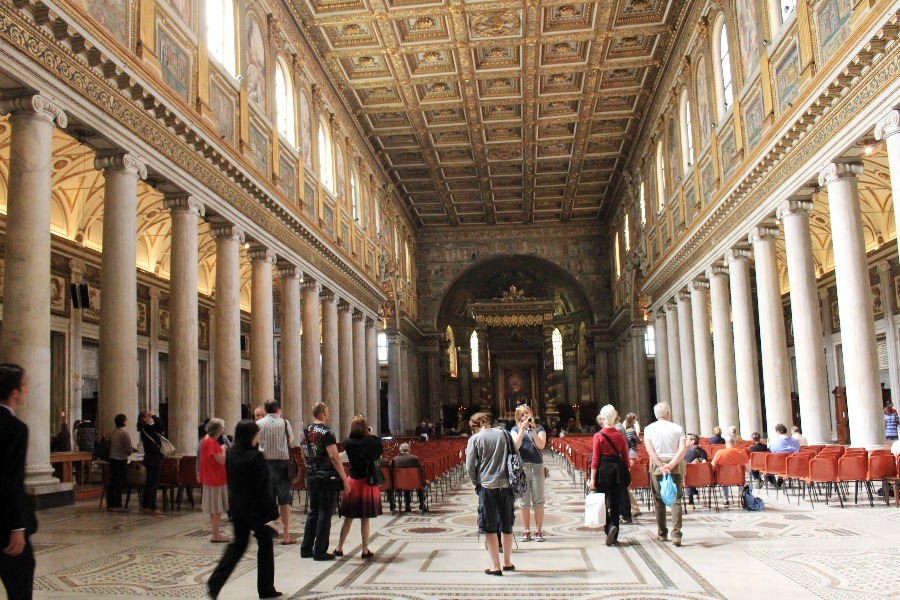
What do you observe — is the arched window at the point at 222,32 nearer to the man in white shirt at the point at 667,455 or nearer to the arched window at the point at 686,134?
the man in white shirt at the point at 667,455

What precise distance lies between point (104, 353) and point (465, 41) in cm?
1590

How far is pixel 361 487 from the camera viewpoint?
28.3 ft

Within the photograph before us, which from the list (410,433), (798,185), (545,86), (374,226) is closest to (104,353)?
(798,185)

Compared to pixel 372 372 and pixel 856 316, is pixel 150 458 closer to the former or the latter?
pixel 856 316

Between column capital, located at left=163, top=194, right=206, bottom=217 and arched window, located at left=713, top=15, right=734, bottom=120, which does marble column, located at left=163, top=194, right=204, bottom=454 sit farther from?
arched window, located at left=713, top=15, right=734, bottom=120

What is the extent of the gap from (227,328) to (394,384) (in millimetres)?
22390

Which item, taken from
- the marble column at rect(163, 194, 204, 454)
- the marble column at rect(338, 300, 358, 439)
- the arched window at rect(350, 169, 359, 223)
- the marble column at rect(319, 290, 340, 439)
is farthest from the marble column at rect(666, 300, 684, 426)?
the marble column at rect(163, 194, 204, 454)

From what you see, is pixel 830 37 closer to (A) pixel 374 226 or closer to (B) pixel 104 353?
(B) pixel 104 353

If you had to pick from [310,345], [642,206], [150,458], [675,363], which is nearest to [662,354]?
[675,363]

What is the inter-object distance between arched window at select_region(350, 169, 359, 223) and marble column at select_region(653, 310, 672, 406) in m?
12.6

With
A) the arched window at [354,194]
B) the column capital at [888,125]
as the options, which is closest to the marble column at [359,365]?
the arched window at [354,194]

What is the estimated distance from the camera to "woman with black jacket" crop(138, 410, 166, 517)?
1257 centimetres

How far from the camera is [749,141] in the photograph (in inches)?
774

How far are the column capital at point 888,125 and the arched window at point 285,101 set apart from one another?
48.8 ft
